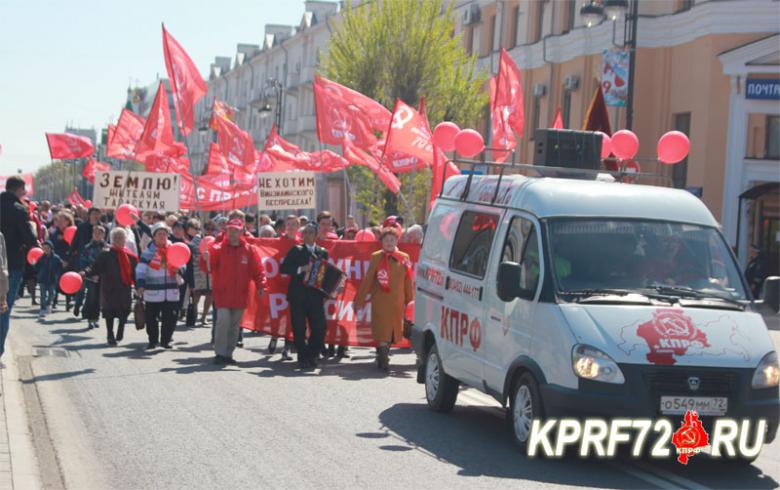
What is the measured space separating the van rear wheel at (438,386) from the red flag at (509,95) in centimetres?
1169

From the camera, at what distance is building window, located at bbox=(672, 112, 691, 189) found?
33.0m

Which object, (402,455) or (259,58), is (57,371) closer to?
(402,455)

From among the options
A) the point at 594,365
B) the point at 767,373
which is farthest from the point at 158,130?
the point at 767,373

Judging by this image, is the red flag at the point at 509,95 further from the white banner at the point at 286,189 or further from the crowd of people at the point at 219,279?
the crowd of people at the point at 219,279

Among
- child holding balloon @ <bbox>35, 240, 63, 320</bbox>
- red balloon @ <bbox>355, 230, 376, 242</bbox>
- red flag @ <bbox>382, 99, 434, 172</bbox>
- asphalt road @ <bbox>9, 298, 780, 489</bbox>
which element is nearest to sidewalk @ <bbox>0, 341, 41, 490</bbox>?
asphalt road @ <bbox>9, 298, 780, 489</bbox>

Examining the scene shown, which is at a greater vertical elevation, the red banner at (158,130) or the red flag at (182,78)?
the red flag at (182,78)

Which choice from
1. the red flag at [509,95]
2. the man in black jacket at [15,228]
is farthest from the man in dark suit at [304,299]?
the red flag at [509,95]

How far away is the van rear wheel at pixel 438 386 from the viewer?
11789 mm

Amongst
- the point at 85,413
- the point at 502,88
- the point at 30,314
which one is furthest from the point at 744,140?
the point at 85,413

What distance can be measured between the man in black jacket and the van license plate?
25.5 ft

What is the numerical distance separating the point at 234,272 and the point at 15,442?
263 inches

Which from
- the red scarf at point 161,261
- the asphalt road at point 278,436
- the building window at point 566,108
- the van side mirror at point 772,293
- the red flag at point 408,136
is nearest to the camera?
the asphalt road at point 278,436

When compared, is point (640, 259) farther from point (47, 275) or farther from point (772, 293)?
point (47, 275)

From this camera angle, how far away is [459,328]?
11367 mm
